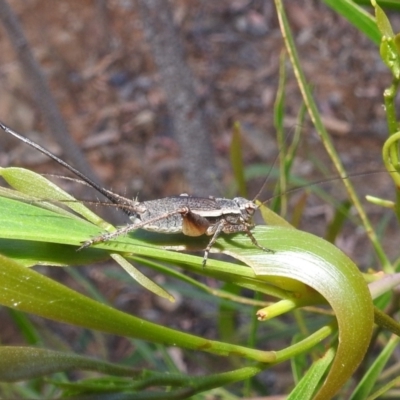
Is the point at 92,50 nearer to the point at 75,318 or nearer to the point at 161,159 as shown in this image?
the point at 161,159

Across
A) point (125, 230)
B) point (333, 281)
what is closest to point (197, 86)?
point (125, 230)

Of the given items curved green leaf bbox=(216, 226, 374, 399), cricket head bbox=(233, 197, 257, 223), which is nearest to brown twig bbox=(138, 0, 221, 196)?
cricket head bbox=(233, 197, 257, 223)

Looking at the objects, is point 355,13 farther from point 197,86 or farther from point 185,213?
point 197,86

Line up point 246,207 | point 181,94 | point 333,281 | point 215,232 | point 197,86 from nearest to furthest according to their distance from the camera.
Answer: point 333,281
point 215,232
point 246,207
point 181,94
point 197,86

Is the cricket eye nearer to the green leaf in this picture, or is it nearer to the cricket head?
the cricket head


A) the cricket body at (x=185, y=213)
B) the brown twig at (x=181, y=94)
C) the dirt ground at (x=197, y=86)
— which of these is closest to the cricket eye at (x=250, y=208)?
the cricket body at (x=185, y=213)

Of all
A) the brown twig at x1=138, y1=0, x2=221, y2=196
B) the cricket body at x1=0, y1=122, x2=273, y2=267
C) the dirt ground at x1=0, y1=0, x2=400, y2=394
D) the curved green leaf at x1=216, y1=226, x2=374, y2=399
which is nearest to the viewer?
the curved green leaf at x1=216, y1=226, x2=374, y2=399

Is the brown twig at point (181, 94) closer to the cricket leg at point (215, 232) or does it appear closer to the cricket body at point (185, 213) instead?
the cricket body at point (185, 213)

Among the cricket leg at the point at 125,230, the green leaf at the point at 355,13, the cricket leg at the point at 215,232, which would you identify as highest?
the green leaf at the point at 355,13
